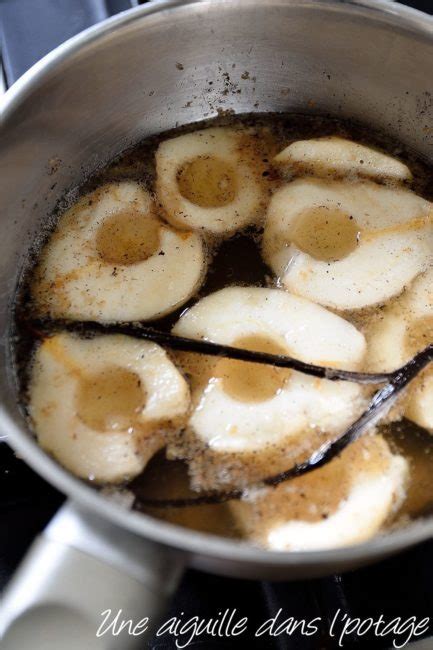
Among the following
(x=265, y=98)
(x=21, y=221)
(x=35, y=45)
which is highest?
(x=35, y=45)

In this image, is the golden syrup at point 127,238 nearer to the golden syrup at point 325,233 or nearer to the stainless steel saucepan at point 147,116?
the stainless steel saucepan at point 147,116

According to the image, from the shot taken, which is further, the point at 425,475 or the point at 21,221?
the point at 21,221

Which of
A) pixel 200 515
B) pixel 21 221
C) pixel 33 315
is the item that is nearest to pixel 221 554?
pixel 200 515

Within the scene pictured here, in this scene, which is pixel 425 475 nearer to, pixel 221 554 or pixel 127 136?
pixel 221 554

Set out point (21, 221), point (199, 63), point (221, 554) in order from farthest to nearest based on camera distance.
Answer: point (199, 63) < point (21, 221) < point (221, 554)

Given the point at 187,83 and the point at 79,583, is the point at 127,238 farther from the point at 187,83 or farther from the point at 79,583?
the point at 79,583

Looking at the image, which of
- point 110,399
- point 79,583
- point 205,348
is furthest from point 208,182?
point 79,583

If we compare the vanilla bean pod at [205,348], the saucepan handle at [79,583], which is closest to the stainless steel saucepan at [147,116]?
the saucepan handle at [79,583]
